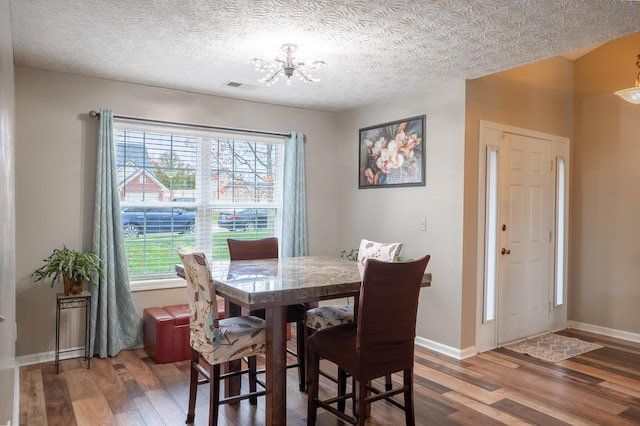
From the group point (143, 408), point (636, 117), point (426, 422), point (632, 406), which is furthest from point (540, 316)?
point (143, 408)

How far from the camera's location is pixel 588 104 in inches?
189

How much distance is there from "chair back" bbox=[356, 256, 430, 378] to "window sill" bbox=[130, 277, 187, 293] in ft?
8.69

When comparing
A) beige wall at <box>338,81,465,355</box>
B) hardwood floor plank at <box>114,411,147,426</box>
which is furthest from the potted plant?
beige wall at <box>338,81,465,355</box>

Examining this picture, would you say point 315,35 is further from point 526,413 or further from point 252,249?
point 526,413

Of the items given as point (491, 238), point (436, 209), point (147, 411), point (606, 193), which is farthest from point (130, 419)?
point (606, 193)

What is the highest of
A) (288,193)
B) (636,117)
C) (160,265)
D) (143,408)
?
(636,117)

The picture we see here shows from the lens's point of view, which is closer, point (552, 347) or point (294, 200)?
point (552, 347)

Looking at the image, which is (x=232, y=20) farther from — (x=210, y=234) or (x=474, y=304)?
(x=474, y=304)

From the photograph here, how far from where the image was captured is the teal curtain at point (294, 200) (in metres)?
4.92

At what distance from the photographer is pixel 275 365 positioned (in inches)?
94.9

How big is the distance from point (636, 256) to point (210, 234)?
4.23 meters

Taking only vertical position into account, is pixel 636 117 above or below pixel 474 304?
above

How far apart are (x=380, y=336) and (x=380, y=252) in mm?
767

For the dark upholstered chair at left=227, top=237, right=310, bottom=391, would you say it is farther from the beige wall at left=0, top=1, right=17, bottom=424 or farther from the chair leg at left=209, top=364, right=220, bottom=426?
the beige wall at left=0, top=1, right=17, bottom=424
